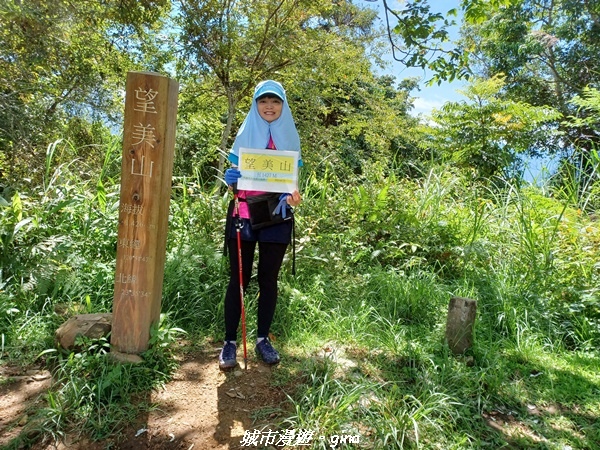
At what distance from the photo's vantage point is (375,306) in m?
3.36

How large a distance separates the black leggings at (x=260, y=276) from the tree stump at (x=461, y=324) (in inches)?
49.1

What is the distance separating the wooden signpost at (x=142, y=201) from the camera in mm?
2270

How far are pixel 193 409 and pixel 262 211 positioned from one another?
1161 mm

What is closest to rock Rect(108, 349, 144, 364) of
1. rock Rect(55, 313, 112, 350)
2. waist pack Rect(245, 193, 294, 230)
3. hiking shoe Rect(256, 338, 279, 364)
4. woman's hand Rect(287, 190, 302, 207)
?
rock Rect(55, 313, 112, 350)

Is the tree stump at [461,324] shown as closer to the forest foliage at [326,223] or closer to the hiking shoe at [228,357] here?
the forest foliage at [326,223]

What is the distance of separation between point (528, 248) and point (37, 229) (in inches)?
173

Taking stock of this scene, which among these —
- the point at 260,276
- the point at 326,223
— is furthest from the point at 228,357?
the point at 326,223

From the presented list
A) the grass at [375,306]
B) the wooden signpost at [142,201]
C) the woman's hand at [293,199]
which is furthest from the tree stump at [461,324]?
the wooden signpost at [142,201]

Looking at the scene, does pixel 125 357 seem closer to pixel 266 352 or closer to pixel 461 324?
pixel 266 352

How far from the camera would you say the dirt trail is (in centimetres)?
195

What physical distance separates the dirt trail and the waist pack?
933 millimetres

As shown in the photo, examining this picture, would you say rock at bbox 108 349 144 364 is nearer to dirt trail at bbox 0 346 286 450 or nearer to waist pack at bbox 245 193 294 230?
dirt trail at bbox 0 346 286 450

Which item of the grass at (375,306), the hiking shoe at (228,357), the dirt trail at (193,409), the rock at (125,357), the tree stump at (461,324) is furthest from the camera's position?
the tree stump at (461,324)

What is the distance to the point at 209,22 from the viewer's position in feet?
16.6
